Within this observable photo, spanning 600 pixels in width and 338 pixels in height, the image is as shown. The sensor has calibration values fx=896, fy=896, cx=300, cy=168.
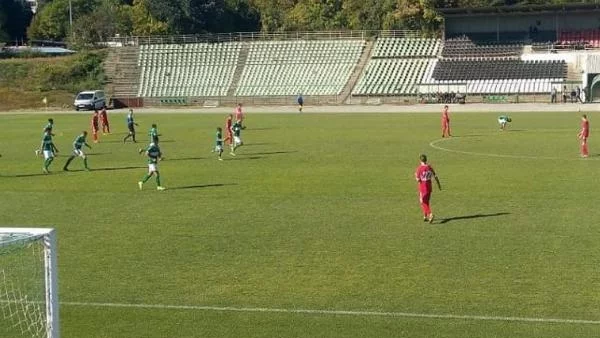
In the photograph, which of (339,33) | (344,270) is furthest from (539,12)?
(344,270)

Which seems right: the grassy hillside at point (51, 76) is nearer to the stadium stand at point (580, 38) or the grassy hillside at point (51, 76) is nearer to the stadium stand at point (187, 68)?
the stadium stand at point (187, 68)

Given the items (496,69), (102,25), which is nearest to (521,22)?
A: (496,69)

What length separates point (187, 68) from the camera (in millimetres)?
93500

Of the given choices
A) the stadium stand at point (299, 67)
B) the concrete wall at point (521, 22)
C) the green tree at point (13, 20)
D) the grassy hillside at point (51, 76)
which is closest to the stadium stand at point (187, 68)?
the stadium stand at point (299, 67)

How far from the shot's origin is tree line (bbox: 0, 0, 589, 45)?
98.2m

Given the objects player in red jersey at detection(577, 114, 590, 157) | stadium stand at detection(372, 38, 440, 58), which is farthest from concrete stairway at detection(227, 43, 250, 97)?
player in red jersey at detection(577, 114, 590, 157)

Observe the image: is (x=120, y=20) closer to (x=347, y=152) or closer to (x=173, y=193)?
(x=347, y=152)

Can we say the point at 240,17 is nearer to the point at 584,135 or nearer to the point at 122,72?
the point at 122,72

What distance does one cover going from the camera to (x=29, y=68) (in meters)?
93.9

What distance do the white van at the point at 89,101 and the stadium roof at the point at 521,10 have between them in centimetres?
3437

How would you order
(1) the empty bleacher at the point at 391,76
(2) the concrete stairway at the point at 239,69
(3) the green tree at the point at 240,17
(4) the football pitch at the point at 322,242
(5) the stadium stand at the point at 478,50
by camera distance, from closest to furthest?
(4) the football pitch at the point at 322,242 → (1) the empty bleacher at the point at 391,76 → (5) the stadium stand at the point at 478,50 → (2) the concrete stairway at the point at 239,69 → (3) the green tree at the point at 240,17

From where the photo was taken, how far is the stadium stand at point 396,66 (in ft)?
275

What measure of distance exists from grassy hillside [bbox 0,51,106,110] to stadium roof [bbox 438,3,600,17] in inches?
1423

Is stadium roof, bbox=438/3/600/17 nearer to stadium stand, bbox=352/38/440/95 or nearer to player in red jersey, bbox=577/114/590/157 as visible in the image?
stadium stand, bbox=352/38/440/95
